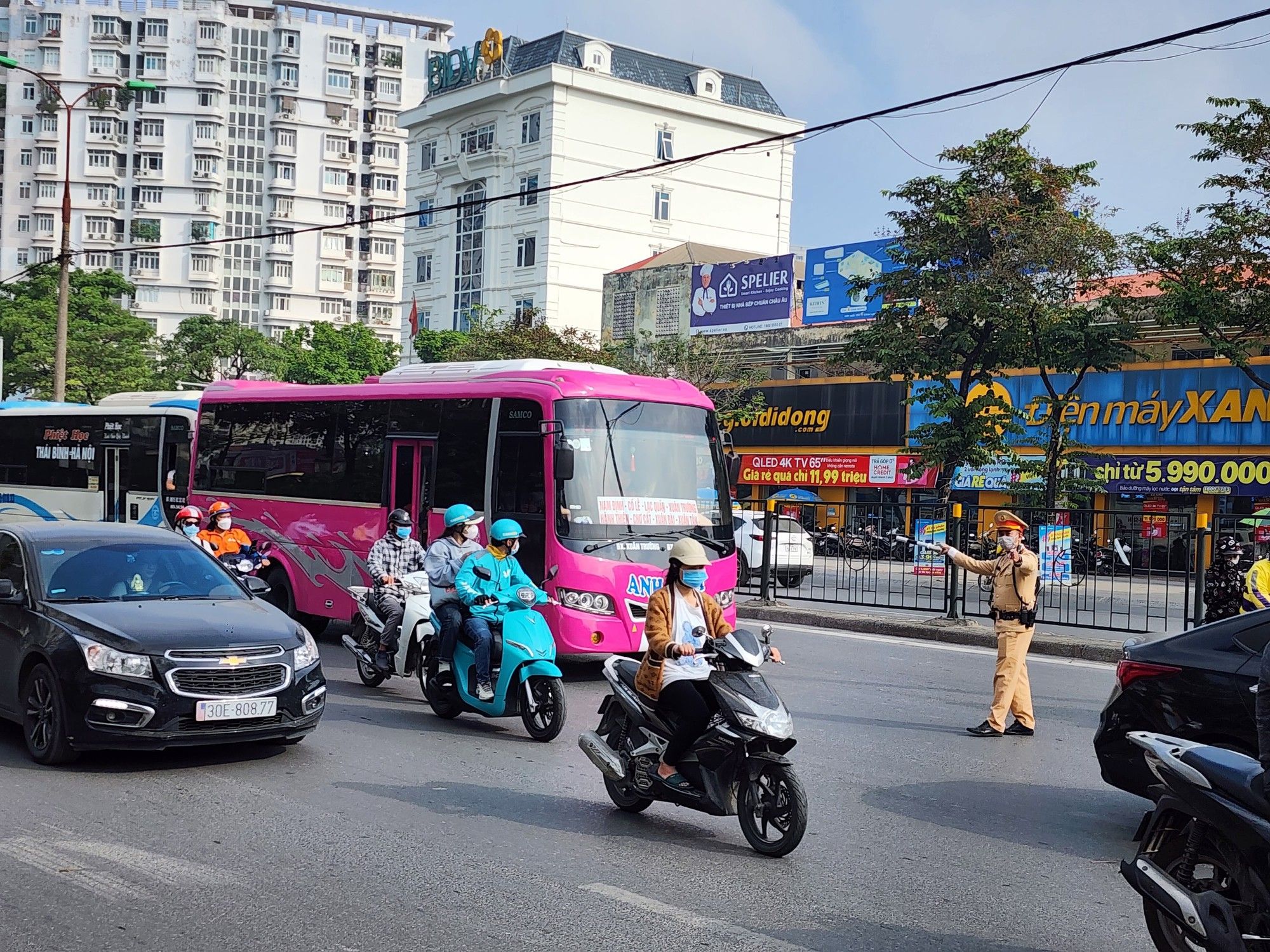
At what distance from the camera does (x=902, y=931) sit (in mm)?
5270

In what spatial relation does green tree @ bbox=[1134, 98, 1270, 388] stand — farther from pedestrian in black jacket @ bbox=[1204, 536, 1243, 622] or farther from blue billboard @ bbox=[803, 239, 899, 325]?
blue billboard @ bbox=[803, 239, 899, 325]

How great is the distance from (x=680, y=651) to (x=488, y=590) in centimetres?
314

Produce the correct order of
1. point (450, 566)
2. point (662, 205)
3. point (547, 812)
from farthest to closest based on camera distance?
point (662, 205), point (450, 566), point (547, 812)

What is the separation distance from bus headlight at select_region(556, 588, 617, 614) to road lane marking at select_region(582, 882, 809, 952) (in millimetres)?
6012

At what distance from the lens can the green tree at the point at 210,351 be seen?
71000 millimetres

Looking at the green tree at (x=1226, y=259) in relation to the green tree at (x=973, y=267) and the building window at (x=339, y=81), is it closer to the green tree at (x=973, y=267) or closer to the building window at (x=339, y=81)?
the green tree at (x=973, y=267)

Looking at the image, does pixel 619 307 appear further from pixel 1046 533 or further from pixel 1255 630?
pixel 1255 630

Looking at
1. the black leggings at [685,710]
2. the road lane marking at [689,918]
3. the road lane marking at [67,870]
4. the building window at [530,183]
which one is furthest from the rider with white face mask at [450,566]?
the building window at [530,183]

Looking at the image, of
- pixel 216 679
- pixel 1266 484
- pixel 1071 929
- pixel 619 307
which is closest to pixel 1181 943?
pixel 1071 929

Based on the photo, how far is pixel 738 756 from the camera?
21.0ft

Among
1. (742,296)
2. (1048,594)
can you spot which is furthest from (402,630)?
(742,296)

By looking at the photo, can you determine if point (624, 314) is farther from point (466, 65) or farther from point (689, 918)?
point (689, 918)

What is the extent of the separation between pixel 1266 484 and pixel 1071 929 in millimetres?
31173

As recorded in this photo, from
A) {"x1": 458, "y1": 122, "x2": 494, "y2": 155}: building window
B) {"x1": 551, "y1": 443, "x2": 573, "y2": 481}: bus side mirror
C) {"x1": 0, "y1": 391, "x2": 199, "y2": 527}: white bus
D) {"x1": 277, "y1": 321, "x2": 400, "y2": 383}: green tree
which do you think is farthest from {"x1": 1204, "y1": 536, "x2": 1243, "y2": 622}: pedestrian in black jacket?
{"x1": 458, "y1": 122, "x2": 494, "y2": 155}: building window
